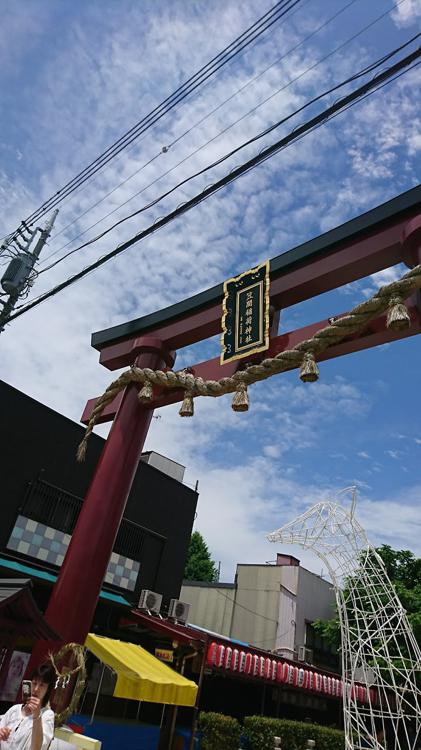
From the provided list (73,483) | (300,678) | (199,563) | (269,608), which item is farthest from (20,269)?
(199,563)

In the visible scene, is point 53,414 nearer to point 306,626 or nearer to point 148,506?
point 148,506

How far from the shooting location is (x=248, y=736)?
11297 millimetres

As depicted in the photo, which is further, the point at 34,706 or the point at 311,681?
the point at 311,681

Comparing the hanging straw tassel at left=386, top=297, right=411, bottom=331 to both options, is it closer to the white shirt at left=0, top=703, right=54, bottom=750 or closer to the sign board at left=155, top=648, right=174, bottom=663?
the white shirt at left=0, top=703, right=54, bottom=750

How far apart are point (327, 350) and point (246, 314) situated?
3.92ft

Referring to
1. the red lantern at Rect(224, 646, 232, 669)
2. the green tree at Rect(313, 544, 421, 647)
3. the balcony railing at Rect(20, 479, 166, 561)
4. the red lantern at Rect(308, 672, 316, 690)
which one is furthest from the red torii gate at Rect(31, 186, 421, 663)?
the green tree at Rect(313, 544, 421, 647)

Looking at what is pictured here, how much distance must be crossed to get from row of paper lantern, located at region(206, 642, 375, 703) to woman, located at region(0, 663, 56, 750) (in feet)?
27.3

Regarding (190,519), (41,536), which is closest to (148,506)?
(190,519)

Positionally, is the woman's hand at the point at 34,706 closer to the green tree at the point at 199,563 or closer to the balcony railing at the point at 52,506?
the balcony railing at the point at 52,506

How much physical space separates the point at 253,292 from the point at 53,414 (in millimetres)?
6542

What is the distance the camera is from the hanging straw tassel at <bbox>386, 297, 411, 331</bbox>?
4520mm

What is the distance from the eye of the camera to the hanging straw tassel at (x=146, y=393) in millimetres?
6738

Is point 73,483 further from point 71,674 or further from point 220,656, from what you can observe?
point 71,674

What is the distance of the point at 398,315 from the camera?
4.54 meters
